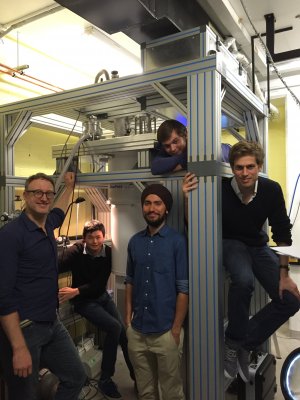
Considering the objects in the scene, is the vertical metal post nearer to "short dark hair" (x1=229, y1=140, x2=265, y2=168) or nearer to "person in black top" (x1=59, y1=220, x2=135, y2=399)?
"short dark hair" (x1=229, y1=140, x2=265, y2=168)

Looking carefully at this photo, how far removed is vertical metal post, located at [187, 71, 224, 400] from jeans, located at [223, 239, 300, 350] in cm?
8

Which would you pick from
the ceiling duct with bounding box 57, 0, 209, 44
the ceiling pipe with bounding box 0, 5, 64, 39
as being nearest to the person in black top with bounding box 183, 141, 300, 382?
the ceiling duct with bounding box 57, 0, 209, 44

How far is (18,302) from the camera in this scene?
1.80 meters

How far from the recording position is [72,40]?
3502 mm

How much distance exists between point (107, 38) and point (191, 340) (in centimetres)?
301

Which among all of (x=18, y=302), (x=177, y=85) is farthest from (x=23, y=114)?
(x=18, y=302)

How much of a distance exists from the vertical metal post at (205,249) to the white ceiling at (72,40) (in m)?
1.23

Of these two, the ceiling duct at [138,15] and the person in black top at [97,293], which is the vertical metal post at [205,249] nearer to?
the ceiling duct at [138,15]

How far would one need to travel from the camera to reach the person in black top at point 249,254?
5.82 ft

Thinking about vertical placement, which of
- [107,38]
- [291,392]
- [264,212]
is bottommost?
[291,392]

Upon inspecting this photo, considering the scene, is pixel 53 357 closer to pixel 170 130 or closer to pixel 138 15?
pixel 170 130

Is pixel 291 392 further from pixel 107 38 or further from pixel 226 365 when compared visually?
pixel 107 38

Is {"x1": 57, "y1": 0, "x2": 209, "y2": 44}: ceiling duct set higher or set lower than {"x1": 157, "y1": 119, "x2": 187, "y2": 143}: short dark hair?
higher

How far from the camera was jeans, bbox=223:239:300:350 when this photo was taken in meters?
1.75
